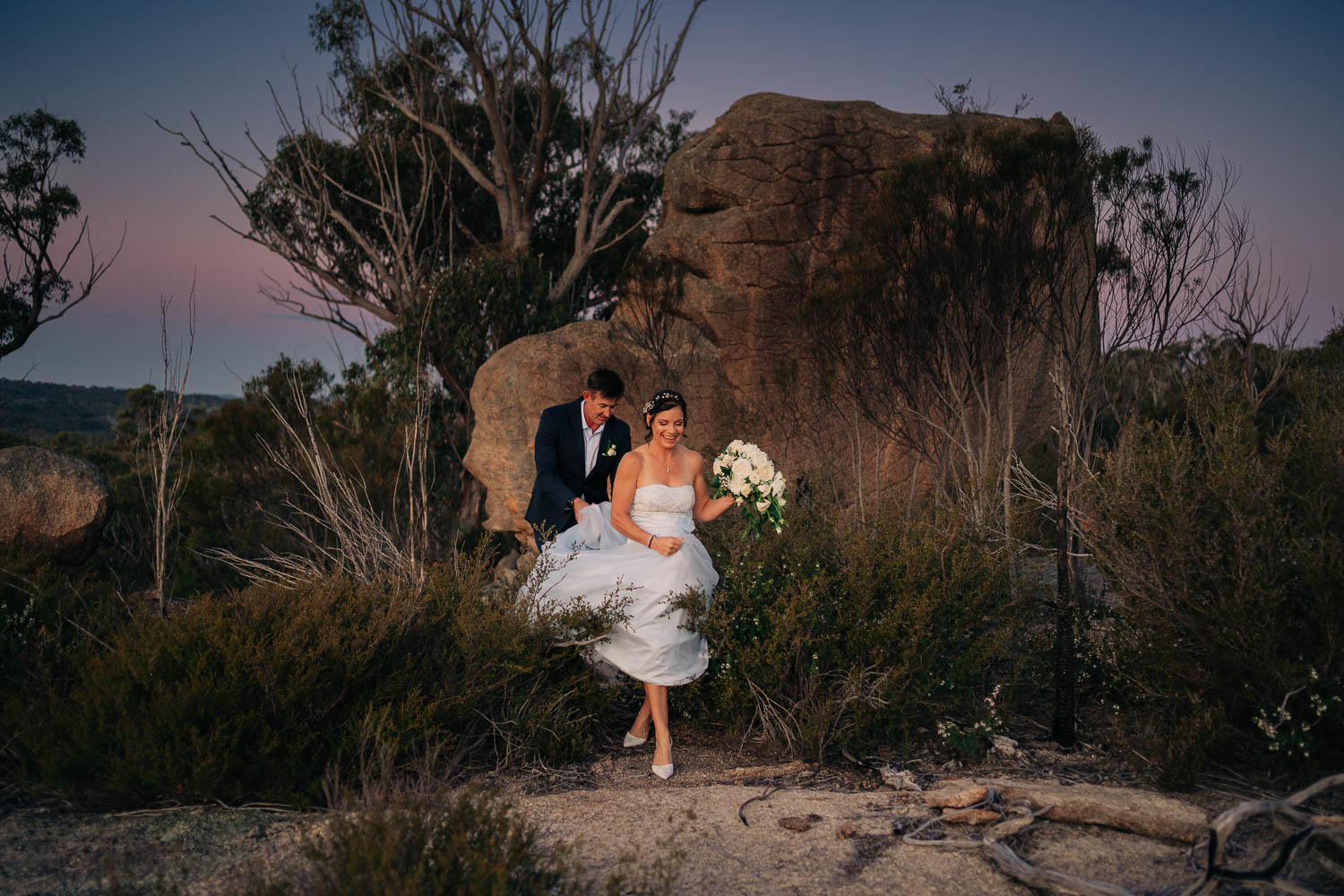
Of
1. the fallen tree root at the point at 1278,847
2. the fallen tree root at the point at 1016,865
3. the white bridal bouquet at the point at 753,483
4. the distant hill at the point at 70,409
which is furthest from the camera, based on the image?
the distant hill at the point at 70,409

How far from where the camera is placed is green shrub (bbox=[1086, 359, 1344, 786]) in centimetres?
377

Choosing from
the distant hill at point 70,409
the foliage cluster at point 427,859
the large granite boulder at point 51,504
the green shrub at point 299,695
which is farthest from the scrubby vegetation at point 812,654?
the distant hill at point 70,409

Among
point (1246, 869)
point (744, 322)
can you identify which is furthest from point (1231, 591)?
point (744, 322)

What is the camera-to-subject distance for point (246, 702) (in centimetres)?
377

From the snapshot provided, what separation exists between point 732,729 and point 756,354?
6.97 meters

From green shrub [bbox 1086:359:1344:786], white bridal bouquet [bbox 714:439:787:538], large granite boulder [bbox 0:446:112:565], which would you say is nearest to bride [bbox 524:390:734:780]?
white bridal bouquet [bbox 714:439:787:538]

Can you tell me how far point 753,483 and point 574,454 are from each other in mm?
1445

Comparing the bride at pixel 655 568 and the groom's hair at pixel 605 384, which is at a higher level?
the groom's hair at pixel 605 384

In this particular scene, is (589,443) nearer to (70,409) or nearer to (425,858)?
(425,858)

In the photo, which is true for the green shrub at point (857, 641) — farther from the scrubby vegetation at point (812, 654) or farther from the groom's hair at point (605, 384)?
the groom's hair at point (605, 384)

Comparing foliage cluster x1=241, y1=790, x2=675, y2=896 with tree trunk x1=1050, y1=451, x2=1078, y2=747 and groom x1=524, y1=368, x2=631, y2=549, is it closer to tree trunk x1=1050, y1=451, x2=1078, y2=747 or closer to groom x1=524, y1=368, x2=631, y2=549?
tree trunk x1=1050, y1=451, x2=1078, y2=747

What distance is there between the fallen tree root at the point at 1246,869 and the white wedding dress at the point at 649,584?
168 centimetres

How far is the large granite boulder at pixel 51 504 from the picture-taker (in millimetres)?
6773

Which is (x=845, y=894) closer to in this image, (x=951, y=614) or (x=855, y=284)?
(x=951, y=614)
